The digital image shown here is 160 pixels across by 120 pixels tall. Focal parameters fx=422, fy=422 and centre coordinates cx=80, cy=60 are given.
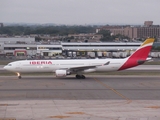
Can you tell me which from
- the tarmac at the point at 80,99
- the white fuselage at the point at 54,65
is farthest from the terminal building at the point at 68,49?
the tarmac at the point at 80,99

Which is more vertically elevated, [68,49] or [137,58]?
[137,58]

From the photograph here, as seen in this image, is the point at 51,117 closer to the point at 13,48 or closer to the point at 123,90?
the point at 123,90

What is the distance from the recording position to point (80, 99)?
125 ft

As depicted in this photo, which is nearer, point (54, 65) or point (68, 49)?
point (54, 65)

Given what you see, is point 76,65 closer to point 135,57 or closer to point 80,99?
point 135,57

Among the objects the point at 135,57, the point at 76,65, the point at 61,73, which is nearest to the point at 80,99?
the point at 61,73

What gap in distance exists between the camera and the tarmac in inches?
1189

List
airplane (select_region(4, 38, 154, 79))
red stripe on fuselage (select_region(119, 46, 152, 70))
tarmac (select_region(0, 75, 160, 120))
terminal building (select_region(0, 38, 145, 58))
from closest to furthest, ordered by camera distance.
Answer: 1. tarmac (select_region(0, 75, 160, 120))
2. airplane (select_region(4, 38, 154, 79))
3. red stripe on fuselage (select_region(119, 46, 152, 70))
4. terminal building (select_region(0, 38, 145, 58))

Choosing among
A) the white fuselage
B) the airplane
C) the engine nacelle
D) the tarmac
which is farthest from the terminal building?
the tarmac

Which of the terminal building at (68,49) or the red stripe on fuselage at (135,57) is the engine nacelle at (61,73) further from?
the terminal building at (68,49)

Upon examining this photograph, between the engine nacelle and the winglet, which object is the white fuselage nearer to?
the winglet

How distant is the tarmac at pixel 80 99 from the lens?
3020cm

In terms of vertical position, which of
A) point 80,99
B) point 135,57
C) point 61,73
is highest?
point 135,57

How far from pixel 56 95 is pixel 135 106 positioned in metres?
9.36
